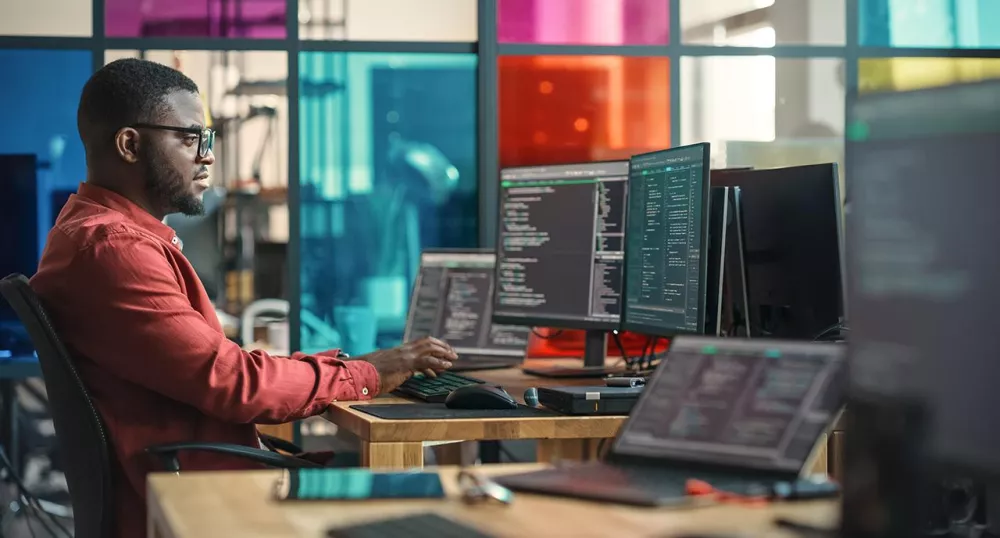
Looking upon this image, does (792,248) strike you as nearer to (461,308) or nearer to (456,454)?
(461,308)

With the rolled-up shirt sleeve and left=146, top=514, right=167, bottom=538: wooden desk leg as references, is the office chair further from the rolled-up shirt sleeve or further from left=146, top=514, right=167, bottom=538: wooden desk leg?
left=146, top=514, right=167, bottom=538: wooden desk leg

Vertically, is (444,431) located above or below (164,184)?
below

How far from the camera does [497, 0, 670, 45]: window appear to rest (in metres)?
5.05

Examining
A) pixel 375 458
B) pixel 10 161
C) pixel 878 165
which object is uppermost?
pixel 10 161

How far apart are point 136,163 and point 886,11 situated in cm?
369

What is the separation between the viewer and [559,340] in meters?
4.96

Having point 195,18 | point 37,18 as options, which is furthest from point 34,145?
point 195,18

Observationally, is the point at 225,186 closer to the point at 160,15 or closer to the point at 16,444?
the point at 160,15

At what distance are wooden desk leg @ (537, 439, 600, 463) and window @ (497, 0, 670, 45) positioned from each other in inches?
77.6

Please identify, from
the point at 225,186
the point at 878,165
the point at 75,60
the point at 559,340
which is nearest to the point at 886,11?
the point at 559,340

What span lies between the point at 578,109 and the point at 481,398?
280cm

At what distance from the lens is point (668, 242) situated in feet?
9.19

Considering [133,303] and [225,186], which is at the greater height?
[225,186]

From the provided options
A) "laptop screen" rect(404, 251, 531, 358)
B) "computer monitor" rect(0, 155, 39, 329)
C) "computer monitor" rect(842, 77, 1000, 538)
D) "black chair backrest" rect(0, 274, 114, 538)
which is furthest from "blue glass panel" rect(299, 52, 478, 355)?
"computer monitor" rect(842, 77, 1000, 538)
